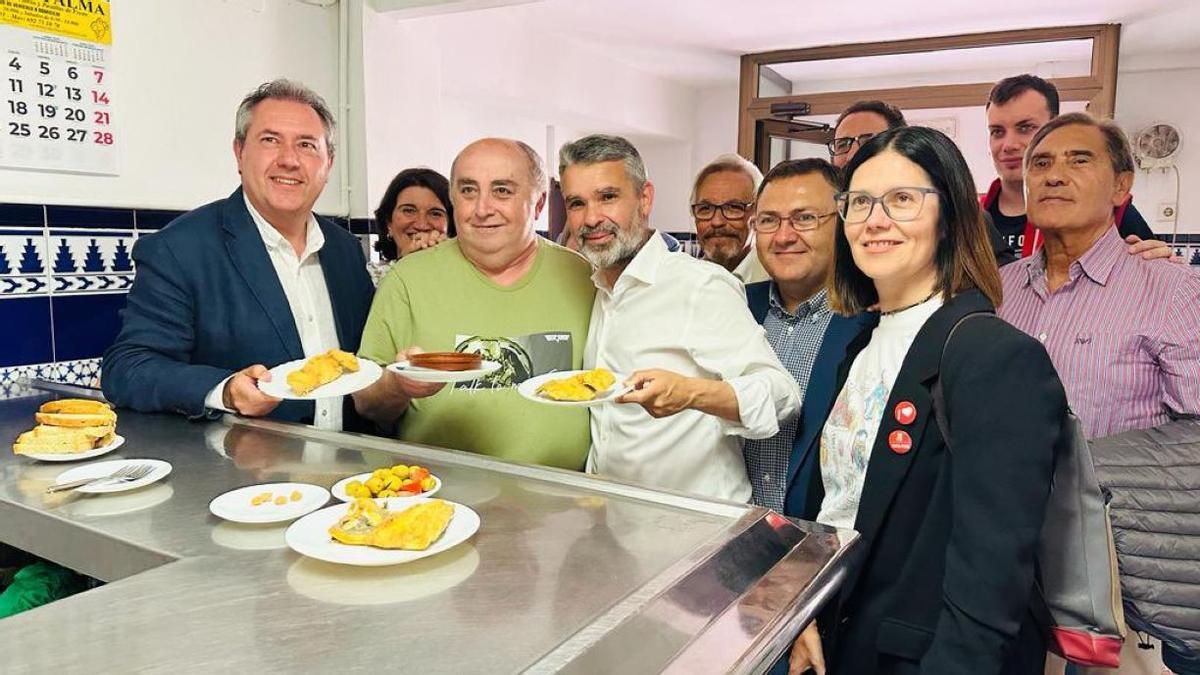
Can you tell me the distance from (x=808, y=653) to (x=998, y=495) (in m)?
0.44

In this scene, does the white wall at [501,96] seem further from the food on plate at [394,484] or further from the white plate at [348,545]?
the white plate at [348,545]

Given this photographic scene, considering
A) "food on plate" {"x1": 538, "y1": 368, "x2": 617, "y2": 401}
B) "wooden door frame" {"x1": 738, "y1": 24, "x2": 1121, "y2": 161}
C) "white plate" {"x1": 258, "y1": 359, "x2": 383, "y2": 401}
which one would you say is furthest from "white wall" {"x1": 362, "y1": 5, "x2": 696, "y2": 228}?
"food on plate" {"x1": 538, "y1": 368, "x2": 617, "y2": 401}

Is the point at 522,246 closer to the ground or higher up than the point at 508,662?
higher up

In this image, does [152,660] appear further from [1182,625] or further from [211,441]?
[1182,625]

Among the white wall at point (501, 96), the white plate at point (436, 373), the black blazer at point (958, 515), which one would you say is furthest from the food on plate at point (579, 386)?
the white wall at point (501, 96)

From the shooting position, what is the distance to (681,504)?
4.22 ft

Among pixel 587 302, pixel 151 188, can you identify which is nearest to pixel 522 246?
pixel 587 302

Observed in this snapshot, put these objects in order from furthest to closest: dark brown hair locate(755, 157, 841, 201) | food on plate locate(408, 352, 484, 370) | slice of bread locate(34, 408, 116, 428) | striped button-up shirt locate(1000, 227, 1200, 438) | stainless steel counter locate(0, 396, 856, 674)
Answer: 1. dark brown hair locate(755, 157, 841, 201)
2. striped button-up shirt locate(1000, 227, 1200, 438)
3. food on plate locate(408, 352, 484, 370)
4. slice of bread locate(34, 408, 116, 428)
5. stainless steel counter locate(0, 396, 856, 674)

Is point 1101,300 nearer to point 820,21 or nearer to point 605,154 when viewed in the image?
point 605,154

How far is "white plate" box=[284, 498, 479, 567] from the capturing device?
39.0 inches

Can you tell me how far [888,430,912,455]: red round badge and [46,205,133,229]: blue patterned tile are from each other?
2649mm

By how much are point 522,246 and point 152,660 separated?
145cm

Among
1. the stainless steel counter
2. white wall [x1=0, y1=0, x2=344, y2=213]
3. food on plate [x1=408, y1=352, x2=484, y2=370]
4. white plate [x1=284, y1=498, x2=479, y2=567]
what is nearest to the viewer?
the stainless steel counter

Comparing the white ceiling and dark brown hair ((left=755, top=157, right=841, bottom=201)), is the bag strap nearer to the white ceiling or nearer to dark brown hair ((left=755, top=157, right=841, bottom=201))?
dark brown hair ((left=755, top=157, right=841, bottom=201))
